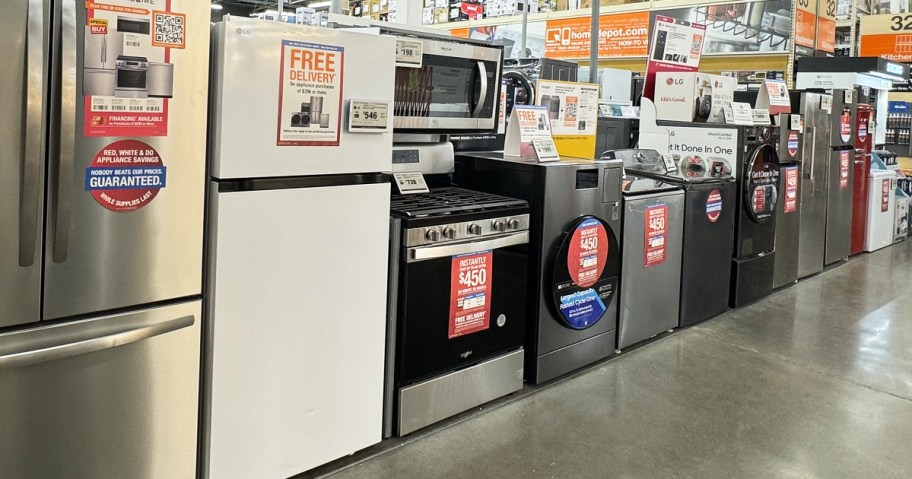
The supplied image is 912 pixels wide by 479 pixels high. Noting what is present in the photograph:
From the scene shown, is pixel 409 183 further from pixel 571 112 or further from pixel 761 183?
pixel 761 183

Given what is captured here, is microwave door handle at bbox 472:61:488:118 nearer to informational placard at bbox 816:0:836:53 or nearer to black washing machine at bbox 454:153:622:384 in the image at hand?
black washing machine at bbox 454:153:622:384

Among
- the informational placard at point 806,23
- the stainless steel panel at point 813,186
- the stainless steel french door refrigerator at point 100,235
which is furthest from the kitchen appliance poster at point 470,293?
the informational placard at point 806,23

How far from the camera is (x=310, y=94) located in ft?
7.43

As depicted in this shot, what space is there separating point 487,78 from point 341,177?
118 centimetres

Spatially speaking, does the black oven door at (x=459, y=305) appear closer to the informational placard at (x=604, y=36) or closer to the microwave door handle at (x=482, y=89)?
the microwave door handle at (x=482, y=89)

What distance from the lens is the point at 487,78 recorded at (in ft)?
10.8

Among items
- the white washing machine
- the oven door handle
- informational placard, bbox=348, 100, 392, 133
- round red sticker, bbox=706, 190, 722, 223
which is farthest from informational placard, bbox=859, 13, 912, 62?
informational placard, bbox=348, 100, 392, 133

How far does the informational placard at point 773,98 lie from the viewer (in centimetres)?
536

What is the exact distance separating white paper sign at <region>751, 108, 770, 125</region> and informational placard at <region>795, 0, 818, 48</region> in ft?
8.49

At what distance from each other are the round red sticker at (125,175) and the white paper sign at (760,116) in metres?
4.48

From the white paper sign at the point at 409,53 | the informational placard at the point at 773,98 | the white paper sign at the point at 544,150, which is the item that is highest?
the informational placard at the point at 773,98

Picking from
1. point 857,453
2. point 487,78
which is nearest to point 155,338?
point 487,78

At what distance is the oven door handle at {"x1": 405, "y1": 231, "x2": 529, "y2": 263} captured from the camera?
2672 millimetres

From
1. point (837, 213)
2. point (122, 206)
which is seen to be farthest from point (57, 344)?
point (837, 213)
